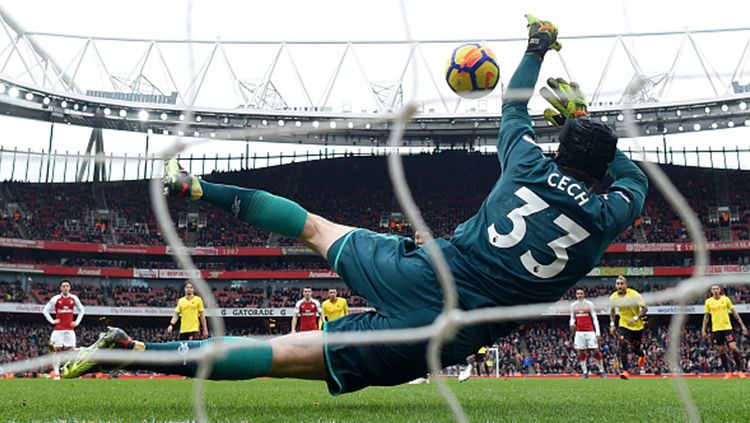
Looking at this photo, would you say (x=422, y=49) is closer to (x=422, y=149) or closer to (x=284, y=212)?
(x=422, y=149)

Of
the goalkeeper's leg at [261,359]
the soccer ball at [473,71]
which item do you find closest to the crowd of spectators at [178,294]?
the soccer ball at [473,71]

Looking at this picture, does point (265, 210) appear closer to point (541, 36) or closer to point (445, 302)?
point (445, 302)

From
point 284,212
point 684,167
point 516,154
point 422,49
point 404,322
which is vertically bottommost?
point 404,322

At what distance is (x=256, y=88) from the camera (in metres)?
26.9

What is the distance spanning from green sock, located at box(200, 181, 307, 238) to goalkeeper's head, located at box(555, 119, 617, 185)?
49.6 inches

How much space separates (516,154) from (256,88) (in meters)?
24.6

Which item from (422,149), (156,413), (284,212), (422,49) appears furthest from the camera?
(422,149)

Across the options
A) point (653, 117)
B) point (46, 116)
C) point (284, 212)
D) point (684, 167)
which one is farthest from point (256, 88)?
point (284, 212)

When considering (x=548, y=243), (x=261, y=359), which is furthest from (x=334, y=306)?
(x=548, y=243)

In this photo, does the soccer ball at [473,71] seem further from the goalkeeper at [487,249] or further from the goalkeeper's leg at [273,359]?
the goalkeeper's leg at [273,359]

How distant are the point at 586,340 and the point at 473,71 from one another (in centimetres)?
1138

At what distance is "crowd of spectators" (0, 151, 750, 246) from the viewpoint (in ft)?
108

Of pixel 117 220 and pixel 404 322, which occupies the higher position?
pixel 117 220

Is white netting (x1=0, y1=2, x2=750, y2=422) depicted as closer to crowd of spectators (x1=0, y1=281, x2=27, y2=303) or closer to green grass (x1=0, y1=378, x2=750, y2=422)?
green grass (x1=0, y1=378, x2=750, y2=422)
